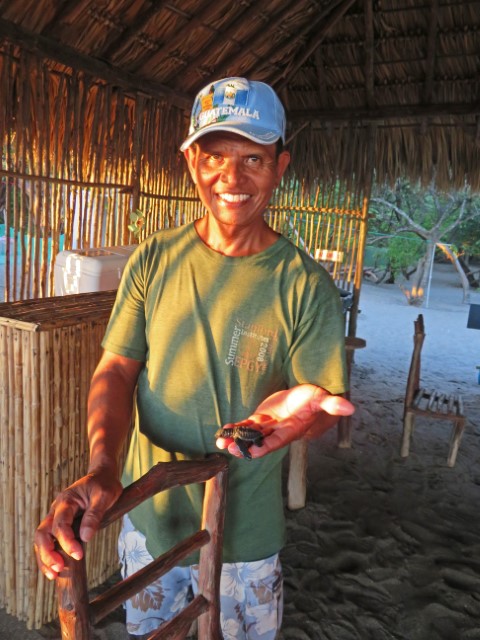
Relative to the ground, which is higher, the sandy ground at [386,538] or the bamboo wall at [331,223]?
the bamboo wall at [331,223]

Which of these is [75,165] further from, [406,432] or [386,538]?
[386,538]

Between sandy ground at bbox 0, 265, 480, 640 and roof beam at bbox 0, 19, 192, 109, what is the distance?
3292mm

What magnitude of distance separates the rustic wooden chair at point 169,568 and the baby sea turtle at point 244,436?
0.12 metres

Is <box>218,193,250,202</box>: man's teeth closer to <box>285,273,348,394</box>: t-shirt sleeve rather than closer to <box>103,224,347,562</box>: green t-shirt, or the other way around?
<box>103,224,347,562</box>: green t-shirt

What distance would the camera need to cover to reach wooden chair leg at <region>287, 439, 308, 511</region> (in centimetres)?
309

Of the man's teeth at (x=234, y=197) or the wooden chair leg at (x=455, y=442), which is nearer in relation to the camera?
the man's teeth at (x=234, y=197)

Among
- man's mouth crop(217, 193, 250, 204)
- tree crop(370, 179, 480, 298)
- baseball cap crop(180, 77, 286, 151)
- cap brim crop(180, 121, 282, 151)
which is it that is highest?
tree crop(370, 179, 480, 298)

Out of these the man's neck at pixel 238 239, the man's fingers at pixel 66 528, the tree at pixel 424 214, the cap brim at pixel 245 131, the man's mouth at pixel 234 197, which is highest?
the tree at pixel 424 214

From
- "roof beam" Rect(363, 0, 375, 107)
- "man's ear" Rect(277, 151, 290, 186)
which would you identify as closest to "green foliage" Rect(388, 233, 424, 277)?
"roof beam" Rect(363, 0, 375, 107)

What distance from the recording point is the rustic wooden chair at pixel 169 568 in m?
0.82

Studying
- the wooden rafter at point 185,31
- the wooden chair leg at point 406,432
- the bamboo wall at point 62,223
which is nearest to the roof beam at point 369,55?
the bamboo wall at point 62,223

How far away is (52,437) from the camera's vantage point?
6.50 feet

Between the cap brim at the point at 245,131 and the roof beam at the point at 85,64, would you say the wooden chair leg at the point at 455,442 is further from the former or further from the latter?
the roof beam at the point at 85,64

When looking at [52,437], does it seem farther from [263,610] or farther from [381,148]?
[381,148]
